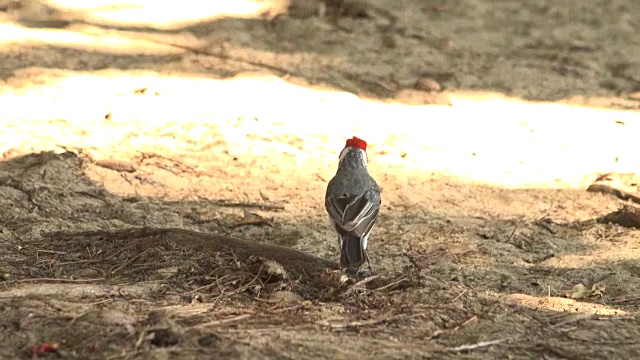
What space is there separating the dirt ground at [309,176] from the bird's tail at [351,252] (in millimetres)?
134

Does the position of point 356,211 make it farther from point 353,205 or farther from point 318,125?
point 318,125

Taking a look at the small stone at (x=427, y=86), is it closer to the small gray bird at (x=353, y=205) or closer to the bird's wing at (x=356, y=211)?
the small gray bird at (x=353, y=205)

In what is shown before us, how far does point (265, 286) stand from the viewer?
5.07 metres

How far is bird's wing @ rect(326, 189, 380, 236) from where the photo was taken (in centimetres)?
551

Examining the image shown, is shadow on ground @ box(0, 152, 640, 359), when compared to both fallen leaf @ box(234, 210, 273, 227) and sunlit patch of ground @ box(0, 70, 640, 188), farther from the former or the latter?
sunlit patch of ground @ box(0, 70, 640, 188)

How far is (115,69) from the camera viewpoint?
9070 millimetres

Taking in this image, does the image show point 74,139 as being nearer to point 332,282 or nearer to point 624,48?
point 332,282

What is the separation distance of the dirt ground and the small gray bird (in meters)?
0.19

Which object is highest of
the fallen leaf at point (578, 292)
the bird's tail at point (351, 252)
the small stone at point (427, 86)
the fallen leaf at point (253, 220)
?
the small stone at point (427, 86)

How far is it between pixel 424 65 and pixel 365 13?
1411 millimetres

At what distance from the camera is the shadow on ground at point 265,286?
4262 millimetres

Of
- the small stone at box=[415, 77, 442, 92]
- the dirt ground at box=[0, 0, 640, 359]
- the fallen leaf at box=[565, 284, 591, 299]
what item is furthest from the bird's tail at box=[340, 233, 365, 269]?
the small stone at box=[415, 77, 442, 92]

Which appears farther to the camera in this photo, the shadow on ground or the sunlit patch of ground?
the sunlit patch of ground

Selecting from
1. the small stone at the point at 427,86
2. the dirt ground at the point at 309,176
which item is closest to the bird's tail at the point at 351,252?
the dirt ground at the point at 309,176
